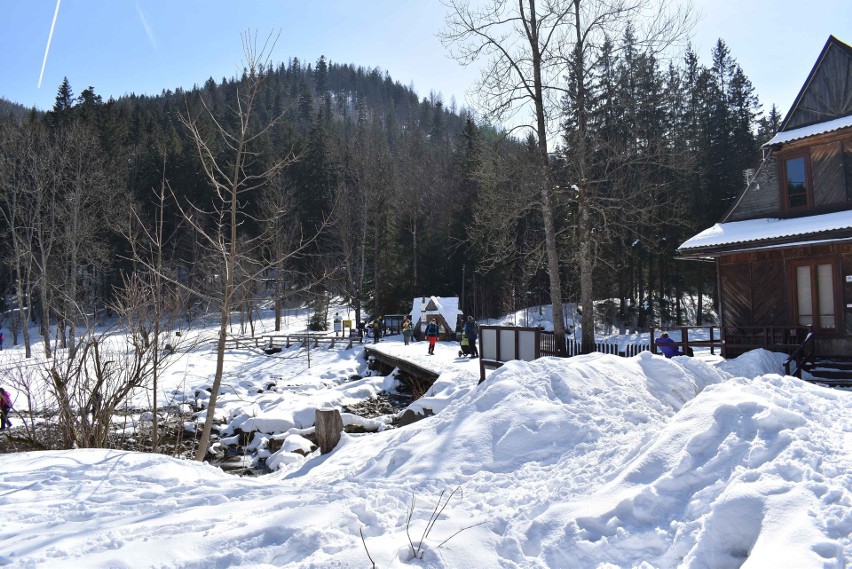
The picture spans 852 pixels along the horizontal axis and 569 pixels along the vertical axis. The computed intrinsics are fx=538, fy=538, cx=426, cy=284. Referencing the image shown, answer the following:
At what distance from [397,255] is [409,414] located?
32.4 metres

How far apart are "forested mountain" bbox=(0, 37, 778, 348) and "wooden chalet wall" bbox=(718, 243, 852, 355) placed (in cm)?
406

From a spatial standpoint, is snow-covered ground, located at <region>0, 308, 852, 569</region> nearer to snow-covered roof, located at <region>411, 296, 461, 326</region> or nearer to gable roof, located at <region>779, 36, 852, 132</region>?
gable roof, located at <region>779, 36, 852, 132</region>

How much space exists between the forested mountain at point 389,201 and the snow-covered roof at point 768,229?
3.23 metres

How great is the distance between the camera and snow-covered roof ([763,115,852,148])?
14.8m

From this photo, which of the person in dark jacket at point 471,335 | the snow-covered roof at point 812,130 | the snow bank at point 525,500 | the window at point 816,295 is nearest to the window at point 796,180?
the snow-covered roof at point 812,130

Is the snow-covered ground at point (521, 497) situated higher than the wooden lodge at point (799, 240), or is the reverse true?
the wooden lodge at point (799, 240)

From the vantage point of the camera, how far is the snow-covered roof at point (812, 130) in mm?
14803

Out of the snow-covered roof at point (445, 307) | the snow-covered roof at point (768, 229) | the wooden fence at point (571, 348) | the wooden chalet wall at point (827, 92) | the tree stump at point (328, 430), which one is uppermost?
the wooden chalet wall at point (827, 92)

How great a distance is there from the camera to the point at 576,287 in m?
38.2

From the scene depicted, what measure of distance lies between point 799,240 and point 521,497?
41.0ft

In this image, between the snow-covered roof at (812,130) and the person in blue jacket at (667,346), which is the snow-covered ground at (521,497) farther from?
the snow-covered roof at (812,130)

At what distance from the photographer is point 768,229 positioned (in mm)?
15188

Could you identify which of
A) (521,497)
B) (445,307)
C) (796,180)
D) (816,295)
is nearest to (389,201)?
(445,307)

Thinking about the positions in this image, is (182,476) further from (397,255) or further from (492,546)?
(397,255)
